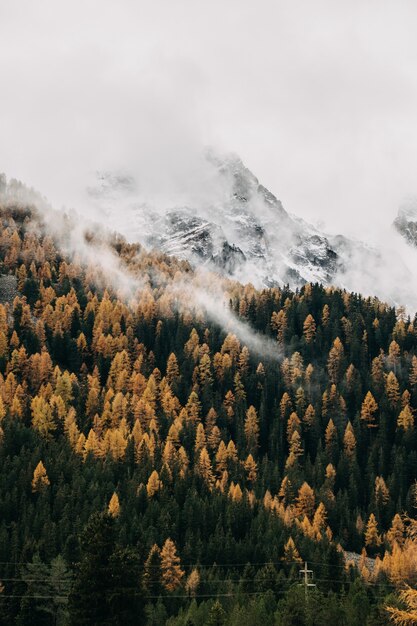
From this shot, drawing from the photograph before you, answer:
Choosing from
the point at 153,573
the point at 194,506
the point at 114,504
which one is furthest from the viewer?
the point at 194,506

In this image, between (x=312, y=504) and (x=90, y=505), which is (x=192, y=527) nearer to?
(x=90, y=505)

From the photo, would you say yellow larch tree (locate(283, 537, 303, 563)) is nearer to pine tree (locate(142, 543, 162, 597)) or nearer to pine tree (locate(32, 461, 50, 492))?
pine tree (locate(142, 543, 162, 597))

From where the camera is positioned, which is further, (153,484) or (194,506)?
(153,484)

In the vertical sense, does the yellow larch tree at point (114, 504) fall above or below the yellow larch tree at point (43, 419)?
below

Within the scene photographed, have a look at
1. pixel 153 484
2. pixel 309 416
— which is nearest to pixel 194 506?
pixel 153 484

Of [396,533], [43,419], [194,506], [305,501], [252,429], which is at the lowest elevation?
[396,533]

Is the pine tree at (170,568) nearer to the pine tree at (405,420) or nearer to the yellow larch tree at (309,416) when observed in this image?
the yellow larch tree at (309,416)

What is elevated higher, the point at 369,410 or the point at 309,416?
the point at 369,410

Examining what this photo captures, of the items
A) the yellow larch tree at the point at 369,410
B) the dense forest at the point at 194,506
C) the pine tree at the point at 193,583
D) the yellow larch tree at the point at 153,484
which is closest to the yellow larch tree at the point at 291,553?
the dense forest at the point at 194,506

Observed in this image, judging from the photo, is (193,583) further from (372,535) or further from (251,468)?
(251,468)

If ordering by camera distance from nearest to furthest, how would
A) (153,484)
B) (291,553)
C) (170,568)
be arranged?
(170,568)
(291,553)
(153,484)

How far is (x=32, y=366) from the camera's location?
199 metres

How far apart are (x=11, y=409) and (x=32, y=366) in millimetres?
28301

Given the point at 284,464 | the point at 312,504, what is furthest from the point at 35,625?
the point at 284,464
